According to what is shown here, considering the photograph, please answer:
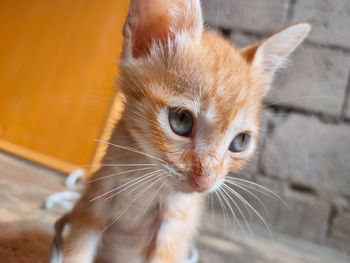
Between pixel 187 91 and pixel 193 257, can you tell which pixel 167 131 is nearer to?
pixel 187 91

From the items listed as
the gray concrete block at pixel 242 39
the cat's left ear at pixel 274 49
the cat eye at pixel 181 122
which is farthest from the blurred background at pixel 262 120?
the cat eye at pixel 181 122

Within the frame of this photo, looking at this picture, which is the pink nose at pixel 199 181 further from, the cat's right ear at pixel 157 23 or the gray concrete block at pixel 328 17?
the gray concrete block at pixel 328 17

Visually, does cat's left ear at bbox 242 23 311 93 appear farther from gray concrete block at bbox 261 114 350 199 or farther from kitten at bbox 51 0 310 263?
gray concrete block at bbox 261 114 350 199

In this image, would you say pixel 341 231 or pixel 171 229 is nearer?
pixel 171 229

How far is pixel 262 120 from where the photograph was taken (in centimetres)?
107

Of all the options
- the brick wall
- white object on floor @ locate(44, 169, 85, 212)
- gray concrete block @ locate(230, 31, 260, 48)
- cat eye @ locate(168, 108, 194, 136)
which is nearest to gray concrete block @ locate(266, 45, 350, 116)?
the brick wall

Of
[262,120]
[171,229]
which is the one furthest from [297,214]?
[171,229]

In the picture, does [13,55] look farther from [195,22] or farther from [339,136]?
[339,136]

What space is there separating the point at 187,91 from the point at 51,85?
0.79 meters

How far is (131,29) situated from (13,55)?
0.81 meters

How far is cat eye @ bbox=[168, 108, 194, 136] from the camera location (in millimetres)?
507

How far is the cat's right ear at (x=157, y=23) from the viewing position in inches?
20.6

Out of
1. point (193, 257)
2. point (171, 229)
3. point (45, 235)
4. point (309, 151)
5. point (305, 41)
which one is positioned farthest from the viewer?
point (309, 151)

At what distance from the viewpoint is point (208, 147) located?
50 centimetres
